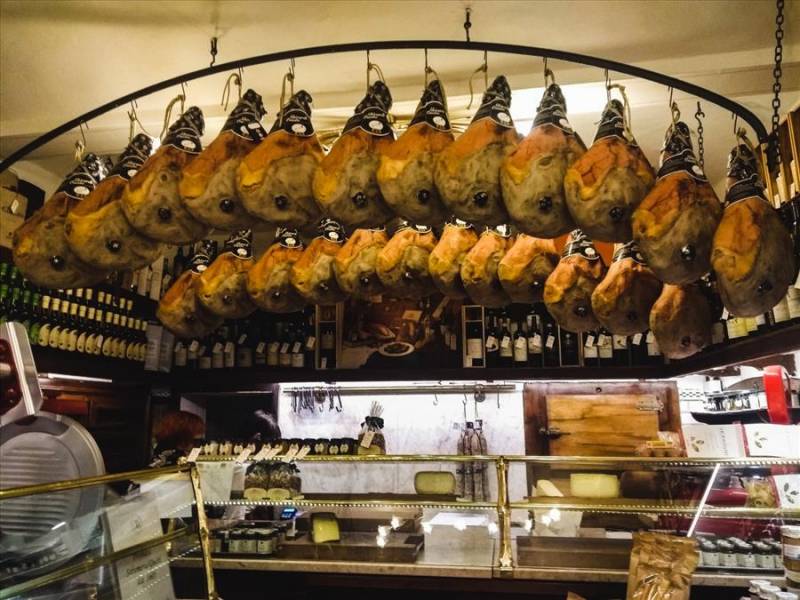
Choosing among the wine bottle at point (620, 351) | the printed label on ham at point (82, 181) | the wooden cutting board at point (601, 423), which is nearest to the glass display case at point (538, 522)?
the printed label on ham at point (82, 181)

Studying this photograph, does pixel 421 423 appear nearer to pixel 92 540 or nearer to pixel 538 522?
pixel 538 522

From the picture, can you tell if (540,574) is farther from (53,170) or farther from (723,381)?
(53,170)

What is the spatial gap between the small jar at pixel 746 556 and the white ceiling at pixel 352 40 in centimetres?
244

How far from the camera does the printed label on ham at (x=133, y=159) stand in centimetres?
225

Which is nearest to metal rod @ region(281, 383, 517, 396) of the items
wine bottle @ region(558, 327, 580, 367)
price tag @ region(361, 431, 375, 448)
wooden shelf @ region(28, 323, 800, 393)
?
wooden shelf @ region(28, 323, 800, 393)

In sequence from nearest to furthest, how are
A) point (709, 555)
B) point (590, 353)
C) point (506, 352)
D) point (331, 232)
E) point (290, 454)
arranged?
point (331, 232)
point (709, 555)
point (290, 454)
point (590, 353)
point (506, 352)

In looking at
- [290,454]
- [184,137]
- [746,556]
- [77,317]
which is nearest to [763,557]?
[746,556]

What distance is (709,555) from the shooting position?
2.96m

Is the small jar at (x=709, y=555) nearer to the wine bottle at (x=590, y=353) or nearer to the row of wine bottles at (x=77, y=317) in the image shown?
the wine bottle at (x=590, y=353)

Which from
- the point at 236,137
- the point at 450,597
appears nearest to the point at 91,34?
the point at 236,137

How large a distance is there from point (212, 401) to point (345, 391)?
160cm

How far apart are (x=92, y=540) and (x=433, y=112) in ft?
6.01

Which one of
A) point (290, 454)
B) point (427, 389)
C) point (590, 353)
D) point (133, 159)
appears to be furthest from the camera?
point (427, 389)

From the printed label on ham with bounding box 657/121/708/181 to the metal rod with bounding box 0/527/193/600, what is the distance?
2099 mm
